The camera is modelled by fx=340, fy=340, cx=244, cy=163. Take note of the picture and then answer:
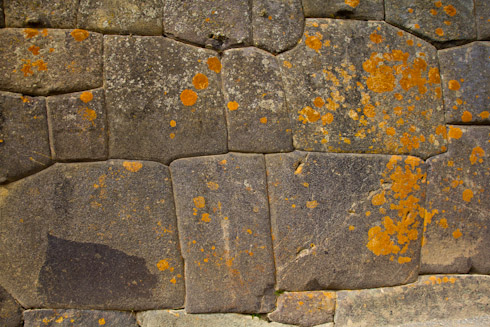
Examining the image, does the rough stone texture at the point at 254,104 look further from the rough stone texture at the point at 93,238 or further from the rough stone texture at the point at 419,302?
the rough stone texture at the point at 419,302

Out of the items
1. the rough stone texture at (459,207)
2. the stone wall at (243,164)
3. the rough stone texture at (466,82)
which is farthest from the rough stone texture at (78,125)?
the rough stone texture at (466,82)

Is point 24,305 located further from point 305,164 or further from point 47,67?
point 305,164

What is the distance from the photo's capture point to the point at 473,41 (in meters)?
2.04

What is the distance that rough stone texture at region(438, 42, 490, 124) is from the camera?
1.98 meters

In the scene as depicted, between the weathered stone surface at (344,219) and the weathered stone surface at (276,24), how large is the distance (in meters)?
0.63

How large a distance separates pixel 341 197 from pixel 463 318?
→ 39.4 inches

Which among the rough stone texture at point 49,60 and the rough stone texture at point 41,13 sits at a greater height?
the rough stone texture at point 41,13

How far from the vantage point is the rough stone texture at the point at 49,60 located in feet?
5.69

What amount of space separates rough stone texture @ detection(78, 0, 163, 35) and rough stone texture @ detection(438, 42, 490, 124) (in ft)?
5.43

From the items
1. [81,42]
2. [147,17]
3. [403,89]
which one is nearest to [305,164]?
[403,89]

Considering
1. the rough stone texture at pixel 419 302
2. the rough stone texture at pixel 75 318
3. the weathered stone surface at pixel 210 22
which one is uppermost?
the weathered stone surface at pixel 210 22

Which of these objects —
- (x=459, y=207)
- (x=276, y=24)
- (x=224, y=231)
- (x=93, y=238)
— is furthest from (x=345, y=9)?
(x=93, y=238)

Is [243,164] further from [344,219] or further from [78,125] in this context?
[78,125]

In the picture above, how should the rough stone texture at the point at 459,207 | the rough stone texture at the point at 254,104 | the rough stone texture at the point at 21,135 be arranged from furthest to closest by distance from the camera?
the rough stone texture at the point at 459,207, the rough stone texture at the point at 254,104, the rough stone texture at the point at 21,135
